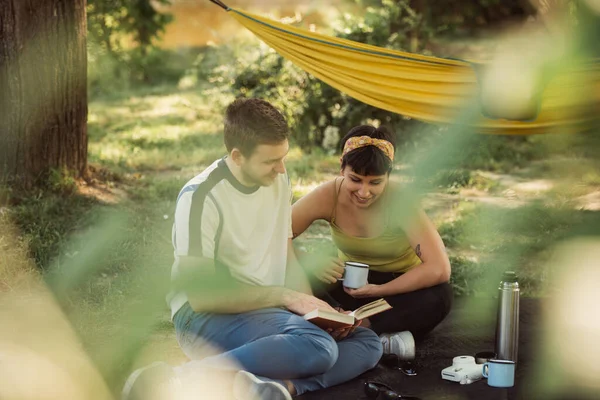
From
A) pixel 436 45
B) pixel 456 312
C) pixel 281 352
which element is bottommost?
pixel 456 312

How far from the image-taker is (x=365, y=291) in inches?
116

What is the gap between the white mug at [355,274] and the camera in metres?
2.91

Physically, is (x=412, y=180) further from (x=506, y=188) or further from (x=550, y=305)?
(x=550, y=305)

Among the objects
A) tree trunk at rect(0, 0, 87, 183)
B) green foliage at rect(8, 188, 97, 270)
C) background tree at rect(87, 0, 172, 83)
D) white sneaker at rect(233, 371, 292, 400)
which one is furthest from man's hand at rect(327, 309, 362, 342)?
background tree at rect(87, 0, 172, 83)

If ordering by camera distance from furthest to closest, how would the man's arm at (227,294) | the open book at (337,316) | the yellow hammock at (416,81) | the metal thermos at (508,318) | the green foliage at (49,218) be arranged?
the green foliage at (49,218)
the yellow hammock at (416,81)
the metal thermos at (508,318)
the open book at (337,316)
the man's arm at (227,294)

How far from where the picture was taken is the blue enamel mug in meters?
2.63

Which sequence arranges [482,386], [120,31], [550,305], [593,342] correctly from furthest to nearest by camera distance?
1. [120,31]
2. [550,305]
3. [593,342]
4. [482,386]

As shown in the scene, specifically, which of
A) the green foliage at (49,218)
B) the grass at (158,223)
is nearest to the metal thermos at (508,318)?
the grass at (158,223)

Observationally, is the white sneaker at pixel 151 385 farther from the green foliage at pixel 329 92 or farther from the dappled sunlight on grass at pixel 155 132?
the green foliage at pixel 329 92

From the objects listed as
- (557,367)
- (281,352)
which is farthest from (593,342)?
(281,352)

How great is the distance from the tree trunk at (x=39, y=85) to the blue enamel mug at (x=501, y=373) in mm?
2955

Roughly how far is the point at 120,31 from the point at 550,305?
7.55 meters

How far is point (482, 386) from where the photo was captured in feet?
8.71

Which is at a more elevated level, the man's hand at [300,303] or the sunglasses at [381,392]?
the man's hand at [300,303]
